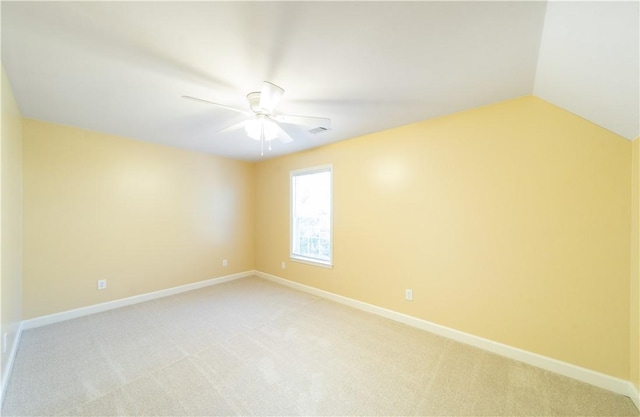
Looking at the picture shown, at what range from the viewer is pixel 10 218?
2.10m

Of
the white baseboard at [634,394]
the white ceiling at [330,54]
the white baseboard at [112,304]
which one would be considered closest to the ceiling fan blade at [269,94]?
the white ceiling at [330,54]

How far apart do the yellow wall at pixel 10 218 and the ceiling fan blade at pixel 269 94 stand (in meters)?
1.92

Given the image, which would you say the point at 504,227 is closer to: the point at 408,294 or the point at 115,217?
the point at 408,294

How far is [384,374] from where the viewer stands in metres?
2.00

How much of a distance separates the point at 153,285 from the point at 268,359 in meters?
2.63

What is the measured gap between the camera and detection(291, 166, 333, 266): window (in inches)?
153

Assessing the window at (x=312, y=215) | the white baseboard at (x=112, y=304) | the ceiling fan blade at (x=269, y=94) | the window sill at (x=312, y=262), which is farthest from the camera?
the window at (x=312, y=215)

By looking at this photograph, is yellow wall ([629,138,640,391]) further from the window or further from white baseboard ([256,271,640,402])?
the window

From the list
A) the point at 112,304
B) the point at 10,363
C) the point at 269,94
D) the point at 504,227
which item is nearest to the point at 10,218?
the point at 10,363

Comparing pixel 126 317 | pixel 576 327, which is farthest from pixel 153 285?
pixel 576 327

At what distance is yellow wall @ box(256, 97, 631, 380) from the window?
520mm

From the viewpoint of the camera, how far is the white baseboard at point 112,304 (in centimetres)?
280

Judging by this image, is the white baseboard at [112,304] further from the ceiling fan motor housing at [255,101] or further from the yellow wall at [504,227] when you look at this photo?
the ceiling fan motor housing at [255,101]

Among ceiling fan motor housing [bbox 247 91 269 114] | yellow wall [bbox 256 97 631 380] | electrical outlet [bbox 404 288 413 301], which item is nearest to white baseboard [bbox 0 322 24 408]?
ceiling fan motor housing [bbox 247 91 269 114]
